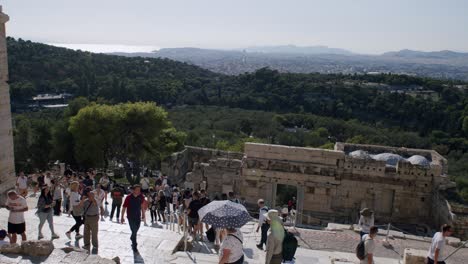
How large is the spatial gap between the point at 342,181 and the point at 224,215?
1198cm

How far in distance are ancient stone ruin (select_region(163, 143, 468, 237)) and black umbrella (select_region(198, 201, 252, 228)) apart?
10.7 metres

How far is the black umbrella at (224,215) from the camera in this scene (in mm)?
10289

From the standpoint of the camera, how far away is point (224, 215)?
412 inches

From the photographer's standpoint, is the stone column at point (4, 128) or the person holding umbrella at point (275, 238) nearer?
the person holding umbrella at point (275, 238)

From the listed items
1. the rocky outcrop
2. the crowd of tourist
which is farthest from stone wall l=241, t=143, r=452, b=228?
the rocky outcrop

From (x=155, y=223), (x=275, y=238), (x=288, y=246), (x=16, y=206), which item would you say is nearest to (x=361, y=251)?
(x=288, y=246)

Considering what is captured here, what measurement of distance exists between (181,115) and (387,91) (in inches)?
1460

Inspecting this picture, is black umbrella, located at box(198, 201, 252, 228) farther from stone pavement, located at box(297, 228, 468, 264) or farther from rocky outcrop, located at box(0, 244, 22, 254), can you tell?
stone pavement, located at box(297, 228, 468, 264)

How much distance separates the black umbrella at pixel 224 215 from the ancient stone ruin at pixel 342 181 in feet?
35.0

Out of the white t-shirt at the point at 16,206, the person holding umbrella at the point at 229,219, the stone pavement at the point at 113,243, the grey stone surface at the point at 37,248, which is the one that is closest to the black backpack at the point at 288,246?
the person holding umbrella at the point at 229,219

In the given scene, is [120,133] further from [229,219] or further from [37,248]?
[229,219]

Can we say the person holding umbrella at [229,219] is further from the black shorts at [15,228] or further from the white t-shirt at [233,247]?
the black shorts at [15,228]

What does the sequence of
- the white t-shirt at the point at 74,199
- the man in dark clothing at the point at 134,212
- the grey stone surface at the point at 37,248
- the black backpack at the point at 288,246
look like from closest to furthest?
the black backpack at the point at 288,246, the grey stone surface at the point at 37,248, the man in dark clothing at the point at 134,212, the white t-shirt at the point at 74,199

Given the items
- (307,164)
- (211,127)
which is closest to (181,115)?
(211,127)
